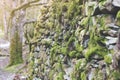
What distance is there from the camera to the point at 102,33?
4930 millimetres

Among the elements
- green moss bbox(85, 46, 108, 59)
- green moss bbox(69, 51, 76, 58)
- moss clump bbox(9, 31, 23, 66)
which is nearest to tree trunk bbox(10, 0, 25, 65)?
moss clump bbox(9, 31, 23, 66)

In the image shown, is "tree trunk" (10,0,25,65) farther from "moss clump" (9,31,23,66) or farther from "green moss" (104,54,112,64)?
"green moss" (104,54,112,64)

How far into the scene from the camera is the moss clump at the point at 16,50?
1476cm

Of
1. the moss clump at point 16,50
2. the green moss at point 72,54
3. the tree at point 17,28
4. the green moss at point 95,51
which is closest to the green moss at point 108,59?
the green moss at point 95,51

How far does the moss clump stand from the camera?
1476cm

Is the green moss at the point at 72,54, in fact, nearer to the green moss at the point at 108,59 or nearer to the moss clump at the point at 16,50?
the green moss at the point at 108,59

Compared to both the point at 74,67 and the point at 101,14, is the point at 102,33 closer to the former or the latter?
the point at 101,14

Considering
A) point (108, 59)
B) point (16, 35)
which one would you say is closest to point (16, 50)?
point (16, 35)

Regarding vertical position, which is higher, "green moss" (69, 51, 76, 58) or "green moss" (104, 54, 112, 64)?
"green moss" (104, 54, 112, 64)

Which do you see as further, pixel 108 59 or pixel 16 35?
pixel 16 35

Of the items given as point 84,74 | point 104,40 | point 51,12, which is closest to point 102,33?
point 104,40

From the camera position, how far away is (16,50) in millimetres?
14891

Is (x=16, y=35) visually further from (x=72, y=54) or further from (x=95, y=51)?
(x=95, y=51)

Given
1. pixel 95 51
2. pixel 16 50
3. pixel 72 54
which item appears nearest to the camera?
pixel 95 51
